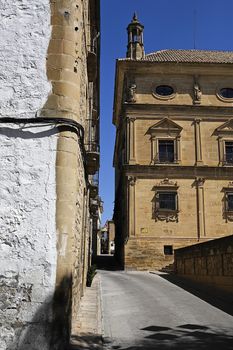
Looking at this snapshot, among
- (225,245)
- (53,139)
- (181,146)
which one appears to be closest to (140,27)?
(181,146)

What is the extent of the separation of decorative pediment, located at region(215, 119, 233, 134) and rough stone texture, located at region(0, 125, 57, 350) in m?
27.9

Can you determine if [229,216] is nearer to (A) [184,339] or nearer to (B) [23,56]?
(A) [184,339]

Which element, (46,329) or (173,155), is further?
(173,155)

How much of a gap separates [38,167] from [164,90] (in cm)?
2810

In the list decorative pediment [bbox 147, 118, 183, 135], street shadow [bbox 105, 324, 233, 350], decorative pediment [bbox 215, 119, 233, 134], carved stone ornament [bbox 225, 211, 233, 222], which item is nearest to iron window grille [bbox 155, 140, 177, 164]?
decorative pediment [bbox 147, 118, 183, 135]

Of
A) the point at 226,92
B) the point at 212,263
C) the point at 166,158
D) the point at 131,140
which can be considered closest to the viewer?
the point at 212,263

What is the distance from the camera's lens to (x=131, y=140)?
3222 cm

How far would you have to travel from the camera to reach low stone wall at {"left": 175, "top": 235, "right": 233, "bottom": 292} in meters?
14.1

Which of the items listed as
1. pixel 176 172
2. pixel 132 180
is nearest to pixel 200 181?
pixel 176 172

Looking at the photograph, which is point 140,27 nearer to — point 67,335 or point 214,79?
point 214,79

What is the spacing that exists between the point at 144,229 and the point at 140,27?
57.8ft

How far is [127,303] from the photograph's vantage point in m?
12.9

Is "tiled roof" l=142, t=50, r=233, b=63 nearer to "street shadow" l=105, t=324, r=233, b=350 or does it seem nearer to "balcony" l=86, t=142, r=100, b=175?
"balcony" l=86, t=142, r=100, b=175

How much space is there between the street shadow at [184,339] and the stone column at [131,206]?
2114cm
